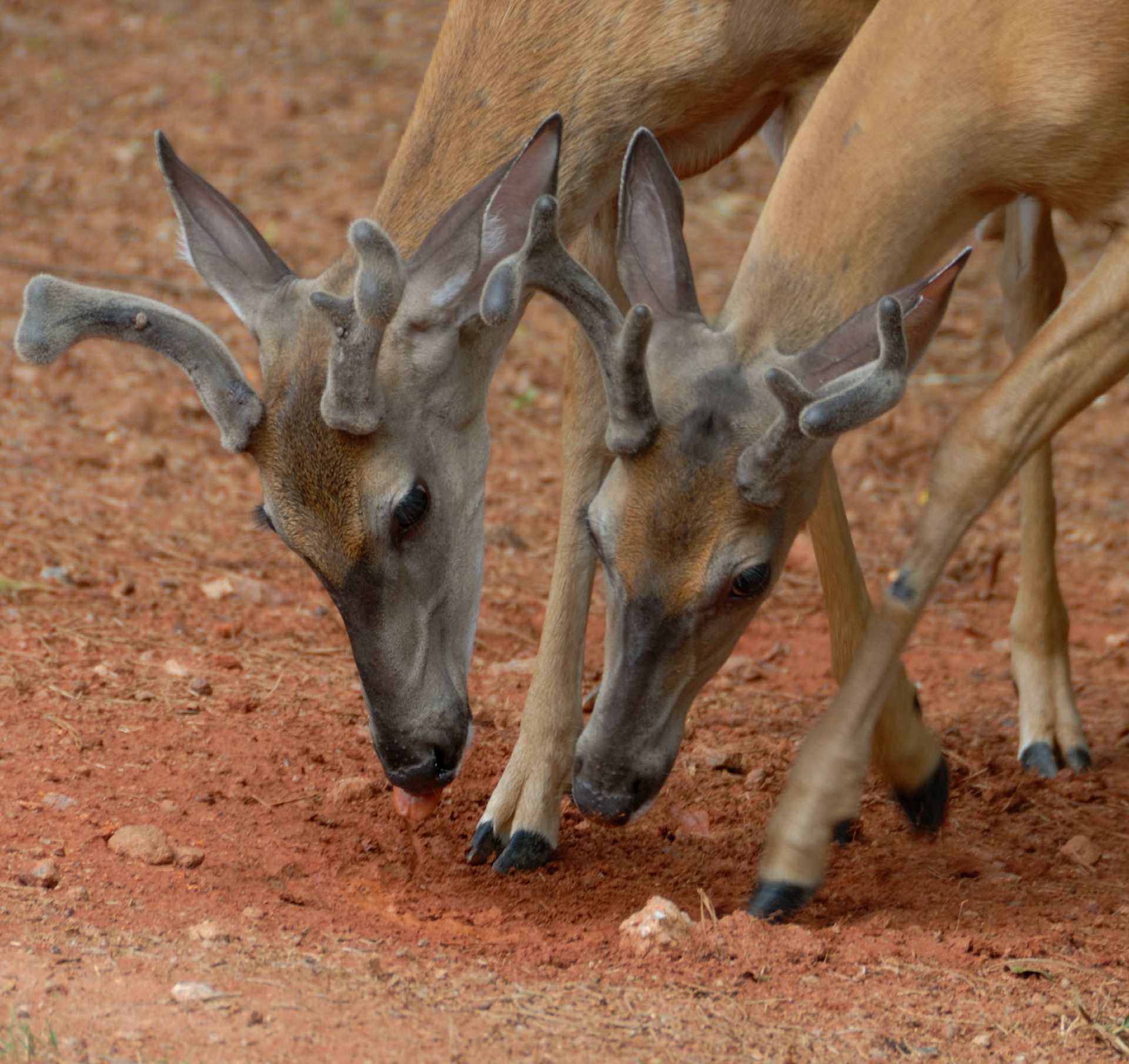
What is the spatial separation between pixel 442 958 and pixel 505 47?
2.96 meters

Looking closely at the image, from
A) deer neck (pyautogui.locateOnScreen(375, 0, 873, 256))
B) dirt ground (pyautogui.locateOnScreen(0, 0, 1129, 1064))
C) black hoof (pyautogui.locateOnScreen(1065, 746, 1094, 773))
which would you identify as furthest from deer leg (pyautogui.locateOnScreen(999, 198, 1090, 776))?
deer neck (pyautogui.locateOnScreen(375, 0, 873, 256))

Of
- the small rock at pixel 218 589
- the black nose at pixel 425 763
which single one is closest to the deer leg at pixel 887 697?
the black nose at pixel 425 763

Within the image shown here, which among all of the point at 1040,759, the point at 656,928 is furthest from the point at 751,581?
the point at 1040,759

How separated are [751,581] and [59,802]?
2134mm

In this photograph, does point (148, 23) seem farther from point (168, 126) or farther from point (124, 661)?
point (124, 661)

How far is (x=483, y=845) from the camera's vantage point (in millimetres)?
5457

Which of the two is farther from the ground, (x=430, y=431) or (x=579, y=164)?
(x=579, y=164)

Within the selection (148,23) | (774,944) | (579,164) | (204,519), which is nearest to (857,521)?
(204,519)

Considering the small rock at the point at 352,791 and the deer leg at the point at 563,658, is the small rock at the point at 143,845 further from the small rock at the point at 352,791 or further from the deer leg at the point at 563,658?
the deer leg at the point at 563,658

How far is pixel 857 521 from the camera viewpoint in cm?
897

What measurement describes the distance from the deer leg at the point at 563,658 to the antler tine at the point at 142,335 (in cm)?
129

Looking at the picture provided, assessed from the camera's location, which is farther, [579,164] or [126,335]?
[579,164]

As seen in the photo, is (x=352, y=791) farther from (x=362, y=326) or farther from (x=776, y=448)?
(x=776, y=448)

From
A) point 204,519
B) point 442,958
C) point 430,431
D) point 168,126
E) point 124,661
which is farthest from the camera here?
point 168,126
